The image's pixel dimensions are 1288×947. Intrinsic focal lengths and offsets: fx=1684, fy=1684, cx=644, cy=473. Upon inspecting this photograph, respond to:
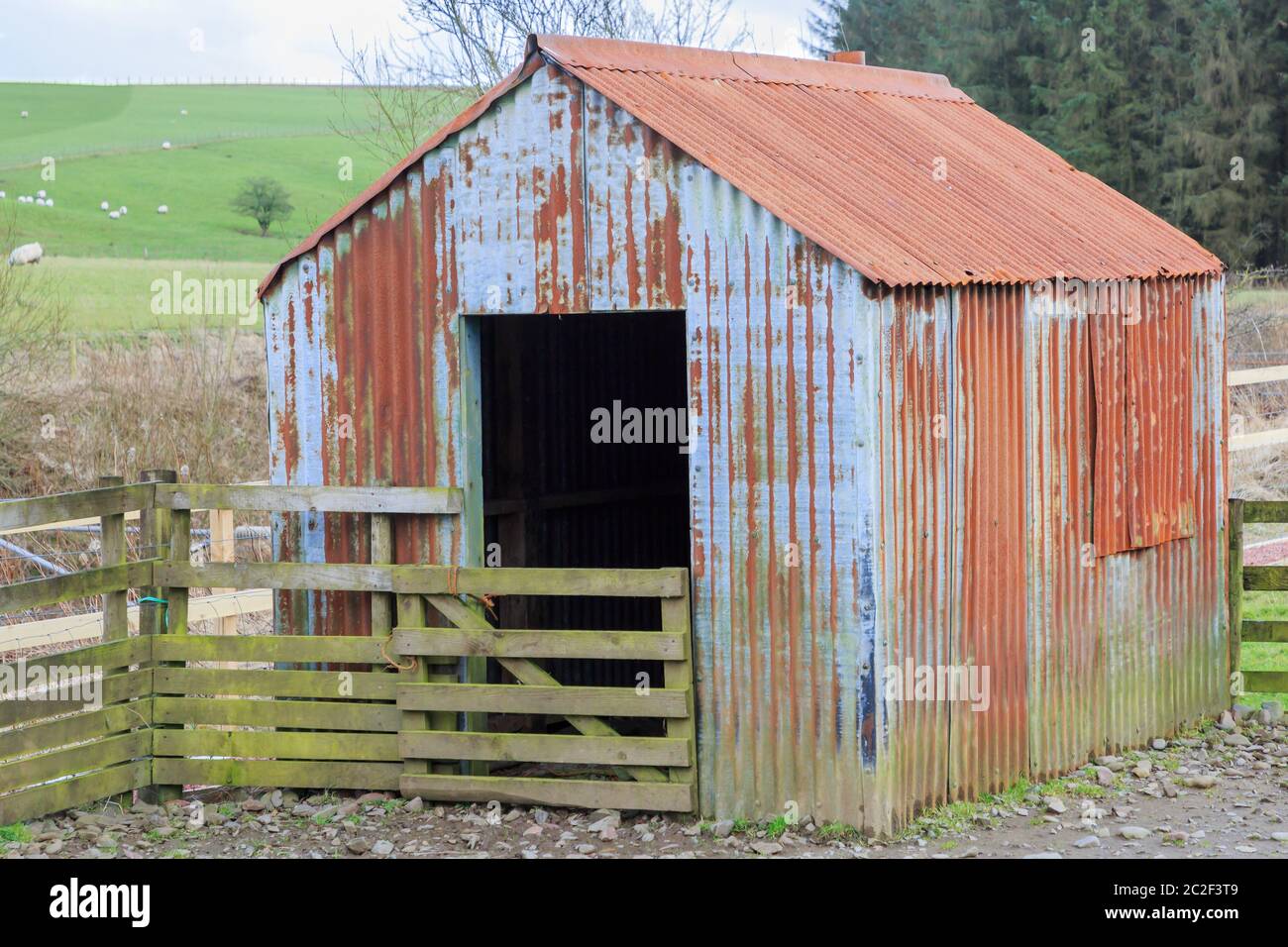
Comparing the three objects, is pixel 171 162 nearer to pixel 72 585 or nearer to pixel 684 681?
pixel 72 585

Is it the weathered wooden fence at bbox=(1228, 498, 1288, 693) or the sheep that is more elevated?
the sheep

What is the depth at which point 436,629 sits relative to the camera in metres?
9.29

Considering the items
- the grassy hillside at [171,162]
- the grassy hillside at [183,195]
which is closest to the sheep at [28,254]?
the grassy hillside at [171,162]

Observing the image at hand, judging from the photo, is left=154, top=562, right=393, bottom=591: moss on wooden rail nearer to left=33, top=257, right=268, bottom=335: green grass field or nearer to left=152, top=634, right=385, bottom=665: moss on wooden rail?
left=152, top=634, right=385, bottom=665: moss on wooden rail

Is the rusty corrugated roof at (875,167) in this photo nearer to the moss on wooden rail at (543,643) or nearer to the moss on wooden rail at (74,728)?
the moss on wooden rail at (543,643)

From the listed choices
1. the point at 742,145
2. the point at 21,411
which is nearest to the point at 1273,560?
the point at 742,145

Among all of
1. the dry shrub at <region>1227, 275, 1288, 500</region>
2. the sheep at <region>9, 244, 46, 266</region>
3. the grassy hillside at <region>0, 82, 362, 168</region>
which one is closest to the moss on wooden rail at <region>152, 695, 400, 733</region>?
the dry shrub at <region>1227, 275, 1288, 500</region>

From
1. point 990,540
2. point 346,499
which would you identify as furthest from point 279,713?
point 990,540

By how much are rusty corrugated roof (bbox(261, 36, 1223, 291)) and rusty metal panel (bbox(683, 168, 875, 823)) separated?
0.30m

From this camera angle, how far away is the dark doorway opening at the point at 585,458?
11383 millimetres

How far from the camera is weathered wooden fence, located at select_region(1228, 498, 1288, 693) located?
11.6 m

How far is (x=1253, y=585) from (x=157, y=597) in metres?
7.37
